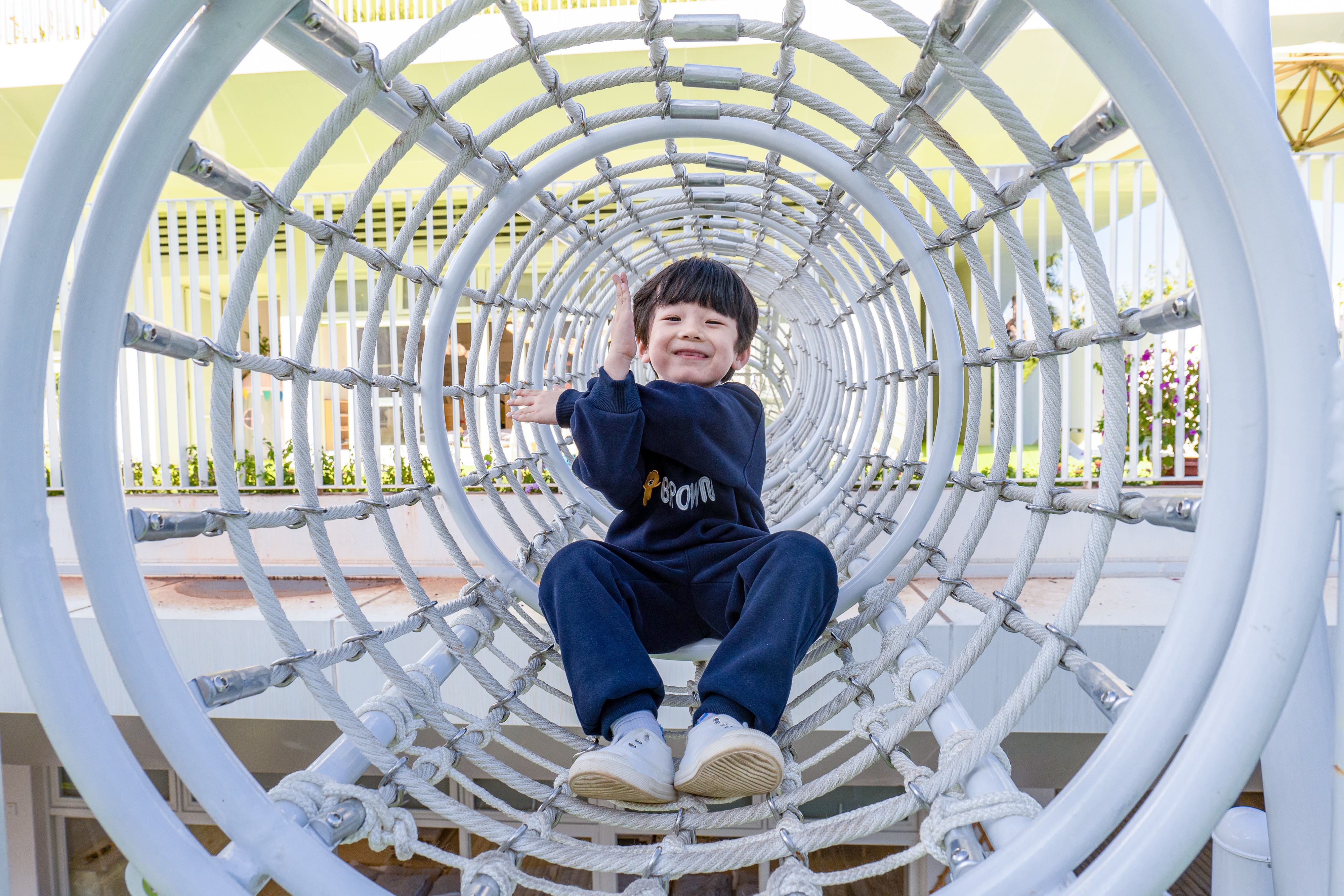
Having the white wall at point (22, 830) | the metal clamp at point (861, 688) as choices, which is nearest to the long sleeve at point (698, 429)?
the metal clamp at point (861, 688)

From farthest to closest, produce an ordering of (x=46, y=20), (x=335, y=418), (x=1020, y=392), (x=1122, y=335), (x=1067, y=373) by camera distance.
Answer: (x=46, y=20) < (x=1067, y=373) < (x=335, y=418) < (x=1020, y=392) < (x=1122, y=335)

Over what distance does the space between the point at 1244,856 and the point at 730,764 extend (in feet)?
1.27

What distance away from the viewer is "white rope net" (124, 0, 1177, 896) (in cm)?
56

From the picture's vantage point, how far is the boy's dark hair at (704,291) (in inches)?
46.4

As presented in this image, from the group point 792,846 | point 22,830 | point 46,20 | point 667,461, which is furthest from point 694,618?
point 46,20

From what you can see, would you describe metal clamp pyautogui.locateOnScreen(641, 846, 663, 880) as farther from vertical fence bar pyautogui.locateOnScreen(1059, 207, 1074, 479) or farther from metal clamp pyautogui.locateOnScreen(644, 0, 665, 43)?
vertical fence bar pyautogui.locateOnScreen(1059, 207, 1074, 479)

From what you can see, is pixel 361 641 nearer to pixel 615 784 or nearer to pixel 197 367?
pixel 615 784

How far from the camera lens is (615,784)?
0.65 metres

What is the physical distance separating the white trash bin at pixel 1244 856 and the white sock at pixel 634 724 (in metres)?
0.44

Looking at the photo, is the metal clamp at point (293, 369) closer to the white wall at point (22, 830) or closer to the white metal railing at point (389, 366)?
the white metal railing at point (389, 366)

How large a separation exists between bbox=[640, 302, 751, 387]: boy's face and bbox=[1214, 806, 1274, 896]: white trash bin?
2.64 feet

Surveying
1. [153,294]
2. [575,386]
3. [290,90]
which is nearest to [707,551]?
[575,386]

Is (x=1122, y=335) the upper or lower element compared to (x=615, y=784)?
upper

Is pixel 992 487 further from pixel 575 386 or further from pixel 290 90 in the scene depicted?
pixel 290 90
